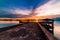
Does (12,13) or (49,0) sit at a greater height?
(49,0)

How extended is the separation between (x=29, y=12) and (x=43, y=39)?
6.15 feet

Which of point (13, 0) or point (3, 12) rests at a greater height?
point (13, 0)

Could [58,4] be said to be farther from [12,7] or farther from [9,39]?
[9,39]

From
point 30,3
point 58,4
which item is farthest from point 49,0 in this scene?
point 30,3

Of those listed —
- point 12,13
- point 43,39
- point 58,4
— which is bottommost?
point 43,39

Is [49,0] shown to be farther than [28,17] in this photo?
No

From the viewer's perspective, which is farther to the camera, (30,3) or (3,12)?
(30,3)

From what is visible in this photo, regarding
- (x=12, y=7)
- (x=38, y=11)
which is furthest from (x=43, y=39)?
(x=38, y=11)

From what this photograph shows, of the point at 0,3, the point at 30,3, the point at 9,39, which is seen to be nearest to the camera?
the point at 9,39

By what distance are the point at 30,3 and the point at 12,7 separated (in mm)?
479

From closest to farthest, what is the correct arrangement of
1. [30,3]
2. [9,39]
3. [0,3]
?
[9,39] → [0,3] → [30,3]

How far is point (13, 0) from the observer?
8.85 feet

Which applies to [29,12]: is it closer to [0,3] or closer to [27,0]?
[27,0]

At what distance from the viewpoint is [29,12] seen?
9.62 feet
